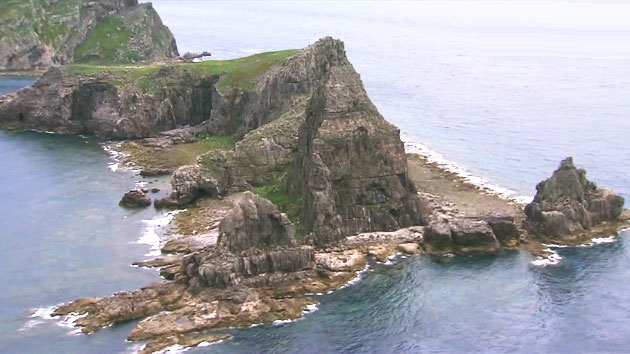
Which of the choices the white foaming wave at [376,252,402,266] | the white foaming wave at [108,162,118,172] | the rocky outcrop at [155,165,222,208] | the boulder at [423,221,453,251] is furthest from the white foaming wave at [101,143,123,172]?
the boulder at [423,221,453,251]

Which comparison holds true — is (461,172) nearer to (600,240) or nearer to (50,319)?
(600,240)

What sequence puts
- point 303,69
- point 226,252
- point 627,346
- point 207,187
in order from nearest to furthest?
point 627,346, point 226,252, point 207,187, point 303,69

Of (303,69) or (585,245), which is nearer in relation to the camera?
(585,245)

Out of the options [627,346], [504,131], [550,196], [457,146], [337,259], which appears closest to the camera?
[627,346]

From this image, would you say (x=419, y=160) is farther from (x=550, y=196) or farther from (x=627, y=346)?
(x=627, y=346)

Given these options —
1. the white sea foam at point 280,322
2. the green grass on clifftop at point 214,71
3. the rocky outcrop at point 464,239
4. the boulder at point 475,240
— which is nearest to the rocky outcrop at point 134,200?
the green grass on clifftop at point 214,71

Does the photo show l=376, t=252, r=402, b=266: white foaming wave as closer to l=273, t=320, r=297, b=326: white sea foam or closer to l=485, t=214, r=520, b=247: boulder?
l=485, t=214, r=520, b=247: boulder

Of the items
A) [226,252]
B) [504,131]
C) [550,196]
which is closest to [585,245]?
[550,196]
